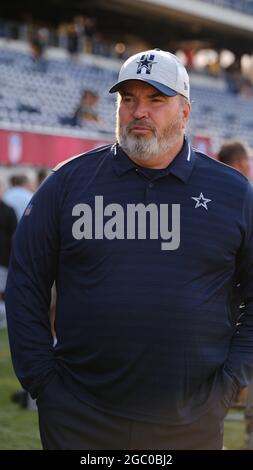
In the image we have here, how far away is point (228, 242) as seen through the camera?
2.93m

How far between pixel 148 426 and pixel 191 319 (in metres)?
0.34

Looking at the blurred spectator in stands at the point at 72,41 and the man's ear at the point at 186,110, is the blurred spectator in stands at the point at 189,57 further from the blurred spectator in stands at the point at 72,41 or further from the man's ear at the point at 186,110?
the man's ear at the point at 186,110

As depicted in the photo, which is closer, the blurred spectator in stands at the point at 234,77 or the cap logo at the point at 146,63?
the cap logo at the point at 146,63

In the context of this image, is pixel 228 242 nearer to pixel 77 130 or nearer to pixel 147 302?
pixel 147 302

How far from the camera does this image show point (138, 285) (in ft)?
9.27

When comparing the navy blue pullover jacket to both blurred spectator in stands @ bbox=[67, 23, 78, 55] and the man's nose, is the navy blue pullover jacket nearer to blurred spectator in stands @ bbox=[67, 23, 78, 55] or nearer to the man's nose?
the man's nose

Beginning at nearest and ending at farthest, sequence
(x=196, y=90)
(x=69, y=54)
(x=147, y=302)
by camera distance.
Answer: (x=147, y=302), (x=69, y=54), (x=196, y=90)

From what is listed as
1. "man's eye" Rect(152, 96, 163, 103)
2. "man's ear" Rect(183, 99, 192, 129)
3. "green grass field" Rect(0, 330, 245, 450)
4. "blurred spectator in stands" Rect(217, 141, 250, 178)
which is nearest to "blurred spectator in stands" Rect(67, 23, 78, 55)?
"green grass field" Rect(0, 330, 245, 450)

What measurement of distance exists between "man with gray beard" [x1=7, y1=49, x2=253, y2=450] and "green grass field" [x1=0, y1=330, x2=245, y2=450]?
2.73 m

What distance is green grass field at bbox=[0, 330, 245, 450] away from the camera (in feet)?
18.6

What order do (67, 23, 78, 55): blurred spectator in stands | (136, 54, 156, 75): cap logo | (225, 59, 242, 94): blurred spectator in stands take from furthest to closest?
(225, 59, 242, 94): blurred spectator in stands → (67, 23, 78, 55): blurred spectator in stands → (136, 54, 156, 75): cap logo

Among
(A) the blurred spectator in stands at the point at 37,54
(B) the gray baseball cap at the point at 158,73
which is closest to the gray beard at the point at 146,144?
(B) the gray baseball cap at the point at 158,73

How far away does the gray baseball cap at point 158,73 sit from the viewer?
2914 millimetres

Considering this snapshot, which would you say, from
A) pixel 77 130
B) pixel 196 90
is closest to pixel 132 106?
pixel 77 130
